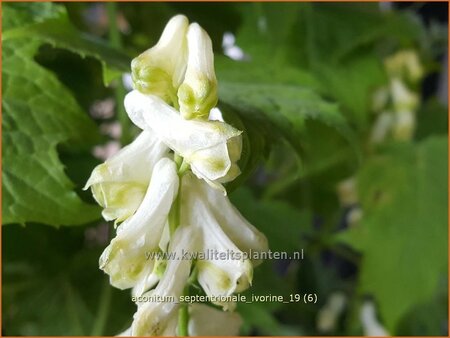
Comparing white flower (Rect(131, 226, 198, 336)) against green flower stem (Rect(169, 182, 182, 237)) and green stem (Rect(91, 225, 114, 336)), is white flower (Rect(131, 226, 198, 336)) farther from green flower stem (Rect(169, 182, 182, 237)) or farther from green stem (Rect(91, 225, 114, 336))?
green stem (Rect(91, 225, 114, 336))

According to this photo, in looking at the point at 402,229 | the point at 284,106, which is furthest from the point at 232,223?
the point at 402,229

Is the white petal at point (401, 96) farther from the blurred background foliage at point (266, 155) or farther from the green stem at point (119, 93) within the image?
the green stem at point (119, 93)

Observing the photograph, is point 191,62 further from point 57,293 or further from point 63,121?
point 57,293

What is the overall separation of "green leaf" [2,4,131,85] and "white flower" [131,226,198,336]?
0.26 feet

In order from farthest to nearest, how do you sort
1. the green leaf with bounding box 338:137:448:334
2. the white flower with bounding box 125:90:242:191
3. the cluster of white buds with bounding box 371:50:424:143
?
the cluster of white buds with bounding box 371:50:424:143, the green leaf with bounding box 338:137:448:334, the white flower with bounding box 125:90:242:191

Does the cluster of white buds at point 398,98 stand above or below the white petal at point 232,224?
below

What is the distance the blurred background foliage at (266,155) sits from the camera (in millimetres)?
275

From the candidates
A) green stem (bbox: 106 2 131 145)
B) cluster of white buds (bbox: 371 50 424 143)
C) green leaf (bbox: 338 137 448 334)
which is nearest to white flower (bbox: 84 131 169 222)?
green stem (bbox: 106 2 131 145)

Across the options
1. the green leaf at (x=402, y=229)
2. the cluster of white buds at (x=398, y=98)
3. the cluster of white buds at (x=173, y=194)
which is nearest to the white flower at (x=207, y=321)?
the cluster of white buds at (x=173, y=194)

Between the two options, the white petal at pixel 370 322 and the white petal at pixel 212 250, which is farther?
the white petal at pixel 370 322

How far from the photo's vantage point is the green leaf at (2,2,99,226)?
0.26 m

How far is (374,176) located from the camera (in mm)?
564

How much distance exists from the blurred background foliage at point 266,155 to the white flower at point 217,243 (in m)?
0.02

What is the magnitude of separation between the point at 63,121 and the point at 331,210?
0.39 meters
